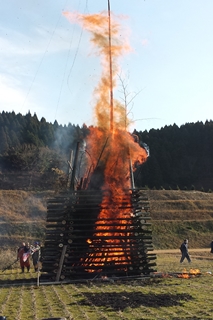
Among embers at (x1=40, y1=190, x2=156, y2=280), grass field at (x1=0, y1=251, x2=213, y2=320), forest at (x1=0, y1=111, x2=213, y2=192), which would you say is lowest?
grass field at (x1=0, y1=251, x2=213, y2=320)

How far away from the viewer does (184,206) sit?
6281cm

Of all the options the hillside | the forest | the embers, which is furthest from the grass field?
the forest

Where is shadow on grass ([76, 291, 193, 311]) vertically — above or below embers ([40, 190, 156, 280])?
below

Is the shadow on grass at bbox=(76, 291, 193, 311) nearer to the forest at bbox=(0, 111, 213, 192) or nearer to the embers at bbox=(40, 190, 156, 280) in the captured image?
the embers at bbox=(40, 190, 156, 280)

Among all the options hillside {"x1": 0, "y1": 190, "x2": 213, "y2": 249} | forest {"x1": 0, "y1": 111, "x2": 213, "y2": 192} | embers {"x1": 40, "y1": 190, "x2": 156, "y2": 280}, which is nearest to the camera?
→ embers {"x1": 40, "y1": 190, "x2": 156, "y2": 280}

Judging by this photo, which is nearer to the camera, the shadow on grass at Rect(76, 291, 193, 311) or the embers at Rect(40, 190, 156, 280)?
the shadow on grass at Rect(76, 291, 193, 311)

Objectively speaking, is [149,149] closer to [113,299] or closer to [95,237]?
[95,237]

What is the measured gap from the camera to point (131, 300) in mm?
12734

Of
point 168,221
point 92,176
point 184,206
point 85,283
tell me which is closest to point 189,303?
point 85,283

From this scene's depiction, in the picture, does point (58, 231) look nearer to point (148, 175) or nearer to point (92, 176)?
point (92, 176)

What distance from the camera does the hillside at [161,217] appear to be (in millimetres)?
49031

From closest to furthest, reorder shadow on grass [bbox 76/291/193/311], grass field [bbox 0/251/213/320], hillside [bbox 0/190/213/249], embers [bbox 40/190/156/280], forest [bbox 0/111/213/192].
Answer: grass field [bbox 0/251/213/320] < shadow on grass [bbox 76/291/193/311] < embers [bbox 40/190/156/280] < hillside [bbox 0/190/213/249] < forest [bbox 0/111/213/192]

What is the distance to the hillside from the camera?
161 ft

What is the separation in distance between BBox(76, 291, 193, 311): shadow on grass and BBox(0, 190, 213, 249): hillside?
1265 inches
